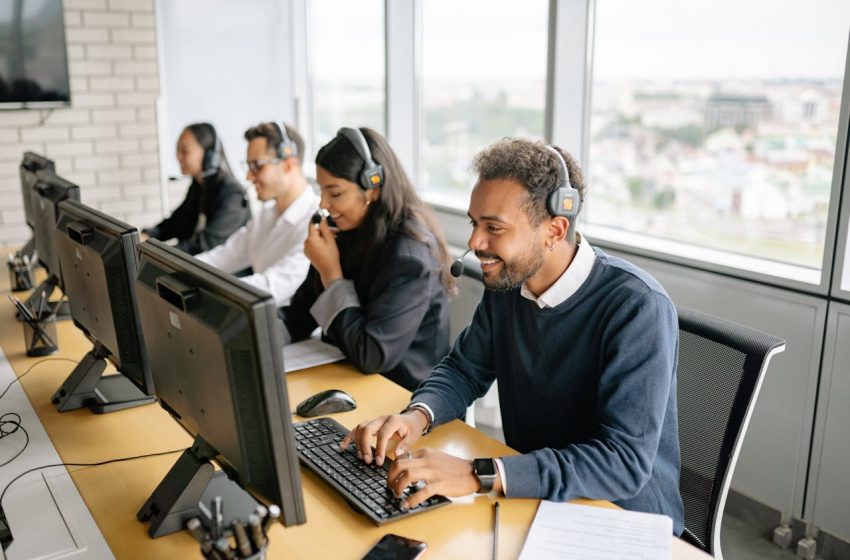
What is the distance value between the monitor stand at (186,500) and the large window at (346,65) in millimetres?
3079

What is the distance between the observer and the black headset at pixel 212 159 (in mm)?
3720

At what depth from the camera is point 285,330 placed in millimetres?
2211

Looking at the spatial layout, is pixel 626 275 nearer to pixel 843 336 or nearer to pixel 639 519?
pixel 639 519

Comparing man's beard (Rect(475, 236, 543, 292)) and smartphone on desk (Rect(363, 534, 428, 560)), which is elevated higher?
man's beard (Rect(475, 236, 543, 292))

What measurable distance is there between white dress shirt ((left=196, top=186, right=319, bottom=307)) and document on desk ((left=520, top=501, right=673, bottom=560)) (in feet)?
4.84

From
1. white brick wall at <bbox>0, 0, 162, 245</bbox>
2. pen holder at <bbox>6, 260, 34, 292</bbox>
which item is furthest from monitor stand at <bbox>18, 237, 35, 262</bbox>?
white brick wall at <bbox>0, 0, 162, 245</bbox>

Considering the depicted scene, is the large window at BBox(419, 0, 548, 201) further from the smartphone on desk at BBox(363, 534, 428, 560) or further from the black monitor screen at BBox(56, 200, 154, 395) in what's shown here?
the smartphone on desk at BBox(363, 534, 428, 560)

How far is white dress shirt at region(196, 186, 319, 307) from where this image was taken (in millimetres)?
2664

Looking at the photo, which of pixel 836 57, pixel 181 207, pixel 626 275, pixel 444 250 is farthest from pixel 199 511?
pixel 181 207

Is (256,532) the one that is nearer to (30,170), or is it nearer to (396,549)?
(396,549)

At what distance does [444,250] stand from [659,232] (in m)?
1.08

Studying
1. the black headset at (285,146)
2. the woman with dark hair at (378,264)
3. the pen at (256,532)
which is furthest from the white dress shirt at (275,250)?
the pen at (256,532)

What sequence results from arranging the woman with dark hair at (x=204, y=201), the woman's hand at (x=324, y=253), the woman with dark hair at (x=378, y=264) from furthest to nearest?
the woman with dark hair at (x=204, y=201) → the woman's hand at (x=324, y=253) → the woman with dark hair at (x=378, y=264)

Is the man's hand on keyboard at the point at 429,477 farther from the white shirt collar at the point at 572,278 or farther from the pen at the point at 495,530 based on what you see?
the white shirt collar at the point at 572,278
